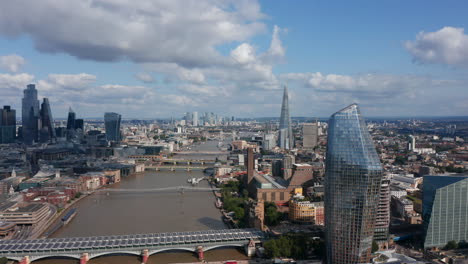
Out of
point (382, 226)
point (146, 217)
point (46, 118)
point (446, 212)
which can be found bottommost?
point (146, 217)

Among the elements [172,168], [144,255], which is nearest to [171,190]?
[172,168]

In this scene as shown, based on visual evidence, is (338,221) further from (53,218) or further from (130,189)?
(130,189)

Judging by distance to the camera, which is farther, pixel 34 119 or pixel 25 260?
pixel 34 119

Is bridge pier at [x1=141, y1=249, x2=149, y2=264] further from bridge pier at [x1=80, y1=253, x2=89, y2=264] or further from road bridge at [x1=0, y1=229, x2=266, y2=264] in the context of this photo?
bridge pier at [x1=80, y1=253, x2=89, y2=264]

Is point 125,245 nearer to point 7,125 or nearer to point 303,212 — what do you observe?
point 303,212

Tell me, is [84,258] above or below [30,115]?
below

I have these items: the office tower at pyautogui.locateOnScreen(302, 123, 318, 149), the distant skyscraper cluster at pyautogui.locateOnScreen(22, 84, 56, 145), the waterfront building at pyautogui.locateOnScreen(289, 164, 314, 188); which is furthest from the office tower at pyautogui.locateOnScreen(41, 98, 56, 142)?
the waterfront building at pyautogui.locateOnScreen(289, 164, 314, 188)

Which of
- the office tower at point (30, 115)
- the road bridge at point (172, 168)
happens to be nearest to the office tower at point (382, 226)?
the road bridge at point (172, 168)
